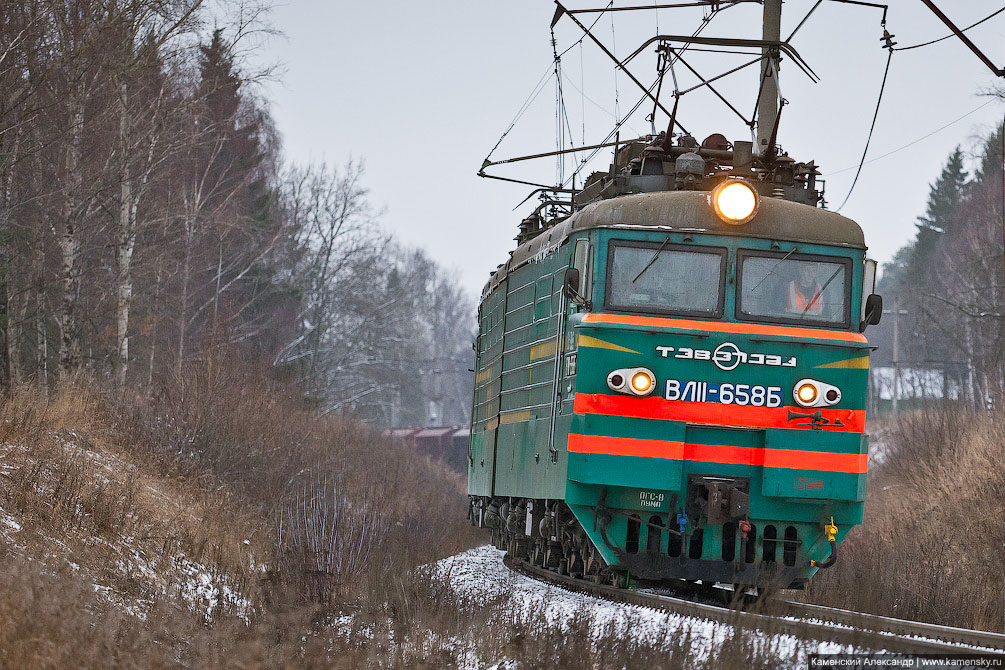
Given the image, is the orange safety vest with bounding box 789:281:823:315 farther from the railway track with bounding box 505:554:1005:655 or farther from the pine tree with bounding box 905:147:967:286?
the pine tree with bounding box 905:147:967:286

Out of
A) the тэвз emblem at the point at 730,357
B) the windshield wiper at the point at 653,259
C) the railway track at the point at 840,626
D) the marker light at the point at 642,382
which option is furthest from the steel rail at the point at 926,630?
the windshield wiper at the point at 653,259

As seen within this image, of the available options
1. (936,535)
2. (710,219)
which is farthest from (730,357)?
(936,535)

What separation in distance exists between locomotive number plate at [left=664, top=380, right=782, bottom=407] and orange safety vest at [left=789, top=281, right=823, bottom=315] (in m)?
0.70

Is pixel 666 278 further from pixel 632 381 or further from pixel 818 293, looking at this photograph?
pixel 818 293

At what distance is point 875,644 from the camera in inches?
266

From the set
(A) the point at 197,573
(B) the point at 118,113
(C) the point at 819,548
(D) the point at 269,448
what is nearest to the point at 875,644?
(C) the point at 819,548

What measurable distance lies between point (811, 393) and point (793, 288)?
0.90m

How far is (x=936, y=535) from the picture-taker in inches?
568

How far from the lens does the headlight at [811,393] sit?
9.88 m

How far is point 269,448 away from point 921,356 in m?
59.9

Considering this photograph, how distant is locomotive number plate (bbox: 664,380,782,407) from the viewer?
32.3 feet

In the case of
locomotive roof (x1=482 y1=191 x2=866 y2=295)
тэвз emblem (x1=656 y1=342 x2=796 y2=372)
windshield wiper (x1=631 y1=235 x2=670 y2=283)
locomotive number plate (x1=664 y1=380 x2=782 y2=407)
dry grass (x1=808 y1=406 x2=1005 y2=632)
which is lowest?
dry grass (x1=808 y1=406 x2=1005 y2=632)

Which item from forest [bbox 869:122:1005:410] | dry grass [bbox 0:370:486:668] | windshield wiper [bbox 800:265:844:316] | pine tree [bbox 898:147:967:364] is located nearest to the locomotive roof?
windshield wiper [bbox 800:265:844:316]

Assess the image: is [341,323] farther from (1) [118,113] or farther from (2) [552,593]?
(2) [552,593]
